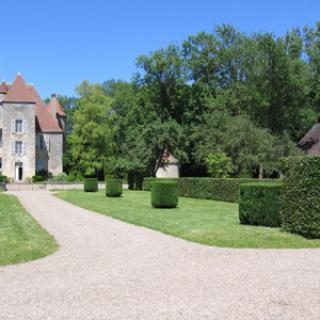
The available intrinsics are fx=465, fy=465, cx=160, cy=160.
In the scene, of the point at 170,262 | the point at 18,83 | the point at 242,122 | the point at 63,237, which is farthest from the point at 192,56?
the point at 170,262

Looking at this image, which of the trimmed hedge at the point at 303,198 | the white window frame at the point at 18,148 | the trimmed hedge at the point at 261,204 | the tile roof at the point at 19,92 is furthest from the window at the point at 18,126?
the trimmed hedge at the point at 303,198

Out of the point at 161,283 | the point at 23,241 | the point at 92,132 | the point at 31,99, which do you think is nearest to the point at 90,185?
the point at 92,132

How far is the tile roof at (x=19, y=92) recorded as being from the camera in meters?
Answer: 49.4

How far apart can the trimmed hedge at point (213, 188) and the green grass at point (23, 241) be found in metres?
10.6

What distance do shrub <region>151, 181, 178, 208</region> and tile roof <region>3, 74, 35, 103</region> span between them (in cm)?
3221

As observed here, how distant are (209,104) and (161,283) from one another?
119ft

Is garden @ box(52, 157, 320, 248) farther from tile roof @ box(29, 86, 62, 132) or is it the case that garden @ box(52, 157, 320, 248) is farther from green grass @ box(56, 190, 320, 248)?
tile roof @ box(29, 86, 62, 132)

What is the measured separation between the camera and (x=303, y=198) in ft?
38.1

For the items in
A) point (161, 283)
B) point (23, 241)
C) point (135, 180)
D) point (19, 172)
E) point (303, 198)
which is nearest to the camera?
point (161, 283)

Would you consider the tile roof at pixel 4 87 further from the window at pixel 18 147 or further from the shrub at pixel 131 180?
the shrub at pixel 131 180

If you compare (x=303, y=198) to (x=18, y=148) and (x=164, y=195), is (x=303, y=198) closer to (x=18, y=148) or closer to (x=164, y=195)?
(x=164, y=195)

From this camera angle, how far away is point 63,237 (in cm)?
1178

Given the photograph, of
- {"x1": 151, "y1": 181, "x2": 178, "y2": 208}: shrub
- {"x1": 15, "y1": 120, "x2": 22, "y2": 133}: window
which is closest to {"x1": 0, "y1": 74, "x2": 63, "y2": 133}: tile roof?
{"x1": 15, "y1": 120, "x2": 22, "y2": 133}: window

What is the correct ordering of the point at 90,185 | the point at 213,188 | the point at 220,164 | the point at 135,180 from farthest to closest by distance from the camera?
the point at 135,180 < the point at 90,185 < the point at 220,164 < the point at 213,188
